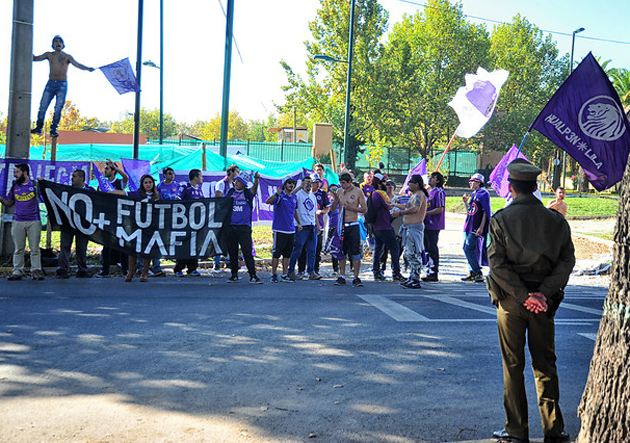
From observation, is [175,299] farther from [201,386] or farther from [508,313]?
[508,313]

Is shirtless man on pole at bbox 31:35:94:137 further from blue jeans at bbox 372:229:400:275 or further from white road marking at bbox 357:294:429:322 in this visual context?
white road marking at bbox 357:294:429:322

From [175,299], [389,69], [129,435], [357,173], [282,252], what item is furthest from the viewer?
[357,173]

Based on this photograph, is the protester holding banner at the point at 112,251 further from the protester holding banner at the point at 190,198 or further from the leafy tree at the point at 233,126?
the leafy tree at the point at 233,126

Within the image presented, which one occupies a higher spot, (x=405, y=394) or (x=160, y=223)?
(x=160, y=223)

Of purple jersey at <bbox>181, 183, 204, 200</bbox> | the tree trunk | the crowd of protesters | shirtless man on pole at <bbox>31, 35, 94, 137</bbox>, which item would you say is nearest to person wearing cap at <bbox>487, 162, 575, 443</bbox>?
the tree trunk

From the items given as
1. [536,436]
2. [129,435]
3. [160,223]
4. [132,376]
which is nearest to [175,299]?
[160,223]

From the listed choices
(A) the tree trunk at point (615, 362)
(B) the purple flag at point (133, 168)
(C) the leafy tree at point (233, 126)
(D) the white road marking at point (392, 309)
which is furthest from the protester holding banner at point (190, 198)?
(C) the leafy tree at point (233, 126)

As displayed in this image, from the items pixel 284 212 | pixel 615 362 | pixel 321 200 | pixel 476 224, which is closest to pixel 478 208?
pixel 476 224

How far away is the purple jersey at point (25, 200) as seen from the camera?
10538 millimetres

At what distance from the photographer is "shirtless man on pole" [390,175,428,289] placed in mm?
11094

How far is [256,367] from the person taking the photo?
18.6 ft

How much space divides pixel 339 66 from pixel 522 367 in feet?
137

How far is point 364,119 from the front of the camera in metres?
45.6

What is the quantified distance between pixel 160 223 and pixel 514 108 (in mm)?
51152
